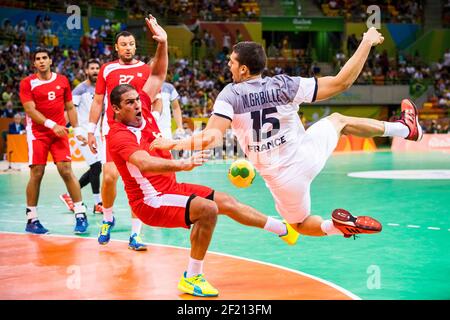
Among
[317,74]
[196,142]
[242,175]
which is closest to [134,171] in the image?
[196,142]

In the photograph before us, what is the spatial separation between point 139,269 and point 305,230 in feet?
5.51

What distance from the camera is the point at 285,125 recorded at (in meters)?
5.50

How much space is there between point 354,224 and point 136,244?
107 inches

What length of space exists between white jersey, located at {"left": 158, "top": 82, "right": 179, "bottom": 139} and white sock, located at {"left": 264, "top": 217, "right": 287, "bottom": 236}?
3213 millimetres

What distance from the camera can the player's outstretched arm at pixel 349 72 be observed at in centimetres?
529

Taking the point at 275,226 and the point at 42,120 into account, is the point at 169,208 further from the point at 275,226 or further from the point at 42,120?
the point at 42,120

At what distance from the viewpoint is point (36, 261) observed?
266 inches

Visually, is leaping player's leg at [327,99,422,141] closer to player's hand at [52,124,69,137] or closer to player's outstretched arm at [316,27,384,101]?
player's outstretched arm at [316,27,384,101]

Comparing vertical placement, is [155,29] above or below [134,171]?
above

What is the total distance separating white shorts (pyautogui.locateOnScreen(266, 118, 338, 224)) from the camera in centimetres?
558

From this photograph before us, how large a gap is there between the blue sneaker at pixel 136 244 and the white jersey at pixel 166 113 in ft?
6.85

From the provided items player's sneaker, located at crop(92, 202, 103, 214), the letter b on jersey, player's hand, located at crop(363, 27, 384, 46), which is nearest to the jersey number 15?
player's hand, located at crop(363, 27, 384, 46)

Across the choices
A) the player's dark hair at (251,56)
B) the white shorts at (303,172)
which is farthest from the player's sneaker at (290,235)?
the player's dark hair at (251,56)

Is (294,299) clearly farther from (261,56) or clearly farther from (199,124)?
(199,124)
